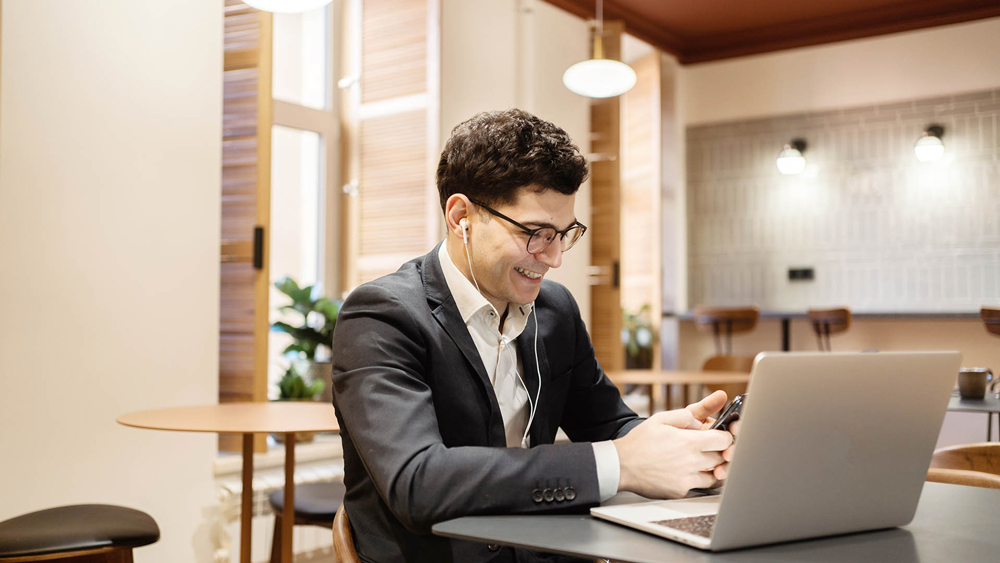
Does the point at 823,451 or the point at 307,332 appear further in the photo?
the point at 307,332

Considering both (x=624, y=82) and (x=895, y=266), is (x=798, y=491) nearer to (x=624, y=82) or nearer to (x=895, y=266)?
(x=624, y=82)

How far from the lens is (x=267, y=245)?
3.44 meters

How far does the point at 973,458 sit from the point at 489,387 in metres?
1.35

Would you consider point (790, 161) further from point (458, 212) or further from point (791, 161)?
point (458, 212)

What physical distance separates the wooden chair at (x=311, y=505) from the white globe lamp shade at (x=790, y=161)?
519 centimetres

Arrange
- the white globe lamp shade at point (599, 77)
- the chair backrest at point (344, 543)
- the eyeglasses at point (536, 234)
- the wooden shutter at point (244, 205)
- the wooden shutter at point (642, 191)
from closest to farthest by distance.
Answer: the chair backrest at point (344, 543)
the eyeglasses at point (536, 234)
the wooden shutter at point (244, 205)
the white globe lamp shade at point (599, 77)
the wooden shutter at point (642, 191)

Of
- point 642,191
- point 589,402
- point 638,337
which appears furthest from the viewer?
point 642,191

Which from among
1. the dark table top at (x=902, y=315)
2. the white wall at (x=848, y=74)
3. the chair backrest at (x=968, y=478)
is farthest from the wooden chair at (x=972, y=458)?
the white wall at (x=848, y=74)

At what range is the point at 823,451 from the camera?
90 cm

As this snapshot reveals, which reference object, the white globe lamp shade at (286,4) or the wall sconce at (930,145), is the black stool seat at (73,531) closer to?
the white globe lamp shade at (286,4)

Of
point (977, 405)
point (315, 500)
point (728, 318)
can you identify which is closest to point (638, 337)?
point (728, 318)

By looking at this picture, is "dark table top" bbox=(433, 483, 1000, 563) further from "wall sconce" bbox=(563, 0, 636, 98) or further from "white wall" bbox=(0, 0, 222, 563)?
"wall sconce" bbox=(563, 0, 636, 98)

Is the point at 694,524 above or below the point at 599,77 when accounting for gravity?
below

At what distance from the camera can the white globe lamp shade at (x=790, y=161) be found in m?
6.86
